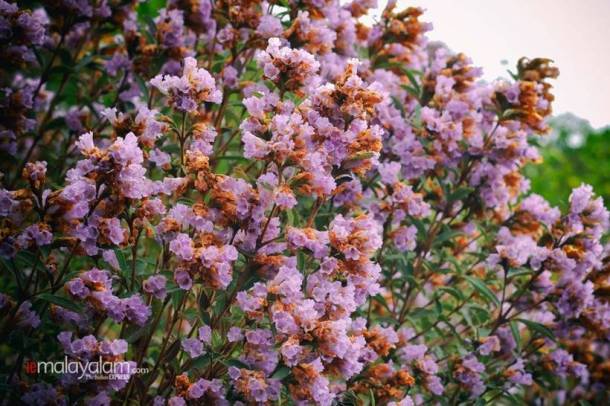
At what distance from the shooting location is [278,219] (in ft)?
6.89

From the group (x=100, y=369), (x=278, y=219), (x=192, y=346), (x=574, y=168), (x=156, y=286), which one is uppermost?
(x=574, y=168)

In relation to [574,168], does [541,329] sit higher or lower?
lower

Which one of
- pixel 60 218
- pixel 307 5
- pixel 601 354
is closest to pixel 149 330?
pixel 60 218

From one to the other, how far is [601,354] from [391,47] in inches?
108

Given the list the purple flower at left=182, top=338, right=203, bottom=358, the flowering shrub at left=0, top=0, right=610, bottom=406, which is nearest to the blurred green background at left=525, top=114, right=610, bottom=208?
the flowering shrub at left=0, top=0, right=610, bottom=406

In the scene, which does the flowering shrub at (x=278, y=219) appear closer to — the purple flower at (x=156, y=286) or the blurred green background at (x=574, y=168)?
the purple flower at (x=156, y=286)

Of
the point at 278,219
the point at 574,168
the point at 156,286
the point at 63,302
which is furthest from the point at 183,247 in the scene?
the point at 574,168

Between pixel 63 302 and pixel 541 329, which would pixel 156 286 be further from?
pixel 541 329

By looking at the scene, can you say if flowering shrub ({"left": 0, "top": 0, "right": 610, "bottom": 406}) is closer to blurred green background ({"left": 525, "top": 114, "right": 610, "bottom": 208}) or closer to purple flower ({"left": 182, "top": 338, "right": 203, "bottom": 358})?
purple flower ({"left": 182, "top": 338, "right": 203, "bottom": 358})

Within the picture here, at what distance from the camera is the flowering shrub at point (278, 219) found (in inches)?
78.3

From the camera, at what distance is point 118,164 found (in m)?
1.86

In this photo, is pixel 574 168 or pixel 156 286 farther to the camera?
pixel 574 168

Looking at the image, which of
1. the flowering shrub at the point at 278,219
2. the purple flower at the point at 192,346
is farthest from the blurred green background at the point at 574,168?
the purple flower at the point at 192,346

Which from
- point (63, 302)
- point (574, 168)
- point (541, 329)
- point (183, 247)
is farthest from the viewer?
point (574, 168)
